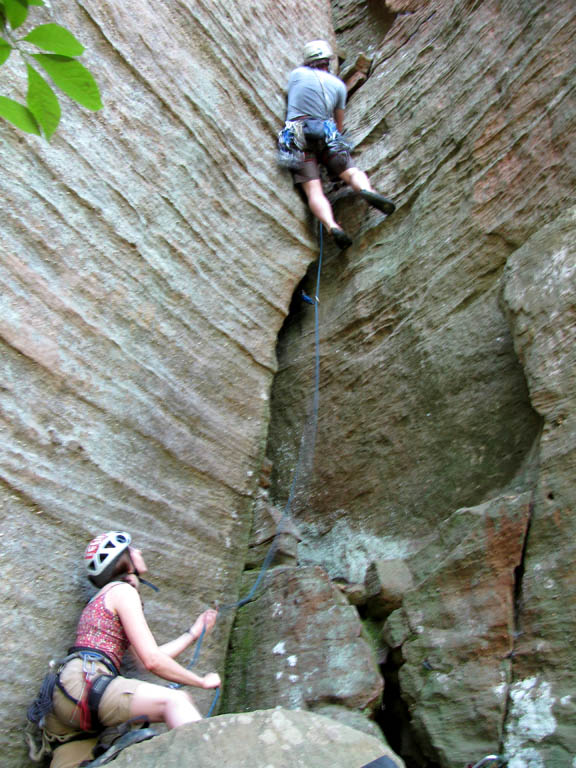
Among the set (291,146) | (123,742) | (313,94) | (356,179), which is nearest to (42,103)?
(123,742)

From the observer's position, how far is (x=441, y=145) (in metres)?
5.37

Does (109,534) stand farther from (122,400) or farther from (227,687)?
(227,687)

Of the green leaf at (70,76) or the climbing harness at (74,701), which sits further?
the climbing harness at (74,701)

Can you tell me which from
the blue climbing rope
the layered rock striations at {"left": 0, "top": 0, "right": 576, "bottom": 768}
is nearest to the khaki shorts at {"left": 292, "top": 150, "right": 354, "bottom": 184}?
the layered rock striations at {"left": 0, "top": 0, "right": 576, "bottom": 768}

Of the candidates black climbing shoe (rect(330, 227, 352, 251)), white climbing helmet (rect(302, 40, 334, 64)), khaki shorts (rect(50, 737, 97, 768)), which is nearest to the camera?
khaki shorts (rect(50, 737, 97, 768))

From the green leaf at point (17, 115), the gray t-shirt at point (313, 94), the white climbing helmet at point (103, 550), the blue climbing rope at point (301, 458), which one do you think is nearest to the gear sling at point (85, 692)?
the white climbing helmet at point (103, 550)

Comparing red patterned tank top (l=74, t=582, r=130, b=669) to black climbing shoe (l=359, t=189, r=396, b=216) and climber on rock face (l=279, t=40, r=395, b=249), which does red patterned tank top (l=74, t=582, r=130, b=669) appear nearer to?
climber on rock face (l=279, t=40, r=395, b=249)

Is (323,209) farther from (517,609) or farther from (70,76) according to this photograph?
(70,76)

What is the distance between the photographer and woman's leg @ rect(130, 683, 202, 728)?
2.79m

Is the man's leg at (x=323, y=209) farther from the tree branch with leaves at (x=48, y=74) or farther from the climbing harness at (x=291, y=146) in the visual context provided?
the tree branch with leaves at (x=48, y=74)

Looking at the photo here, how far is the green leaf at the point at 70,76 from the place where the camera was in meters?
1.62

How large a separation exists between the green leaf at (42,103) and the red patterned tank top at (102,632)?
86.9 inches

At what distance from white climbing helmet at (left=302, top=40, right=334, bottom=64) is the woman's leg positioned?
611cm

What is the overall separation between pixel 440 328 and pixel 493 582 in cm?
184
